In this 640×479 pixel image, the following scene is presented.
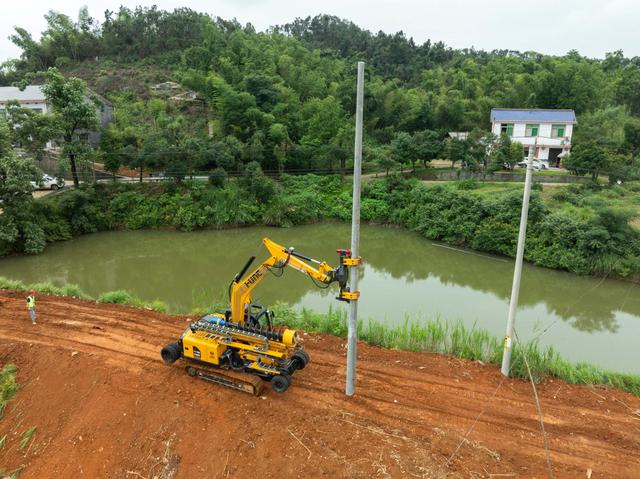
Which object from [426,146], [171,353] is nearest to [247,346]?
[171,353]

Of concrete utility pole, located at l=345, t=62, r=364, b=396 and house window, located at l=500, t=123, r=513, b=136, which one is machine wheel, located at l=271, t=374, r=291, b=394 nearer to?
concrete utility pole, located at l=345, t=62, r=364, b=396

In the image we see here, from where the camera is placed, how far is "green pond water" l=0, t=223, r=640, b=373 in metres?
12.6

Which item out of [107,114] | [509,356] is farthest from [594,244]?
[107,114]

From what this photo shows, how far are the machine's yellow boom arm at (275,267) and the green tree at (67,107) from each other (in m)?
16.4

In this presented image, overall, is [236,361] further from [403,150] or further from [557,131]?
[557,131]

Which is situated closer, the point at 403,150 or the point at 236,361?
the point at 236,361

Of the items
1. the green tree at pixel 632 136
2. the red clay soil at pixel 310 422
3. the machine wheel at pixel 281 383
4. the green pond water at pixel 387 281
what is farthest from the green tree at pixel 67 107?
the green tree at pixel 632 136

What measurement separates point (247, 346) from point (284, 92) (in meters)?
25.8

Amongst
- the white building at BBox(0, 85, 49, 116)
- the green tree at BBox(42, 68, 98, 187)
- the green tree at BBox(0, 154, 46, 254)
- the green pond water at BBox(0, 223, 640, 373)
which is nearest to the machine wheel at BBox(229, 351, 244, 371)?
the green pond water at BBox(0, 223, 640, 373)

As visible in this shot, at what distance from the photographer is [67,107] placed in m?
19.6

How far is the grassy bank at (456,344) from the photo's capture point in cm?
813

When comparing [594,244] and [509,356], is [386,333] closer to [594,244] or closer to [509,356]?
[509,356]

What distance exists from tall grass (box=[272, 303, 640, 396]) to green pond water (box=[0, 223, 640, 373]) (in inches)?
83.5

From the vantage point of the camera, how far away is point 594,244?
16719 millimetres
